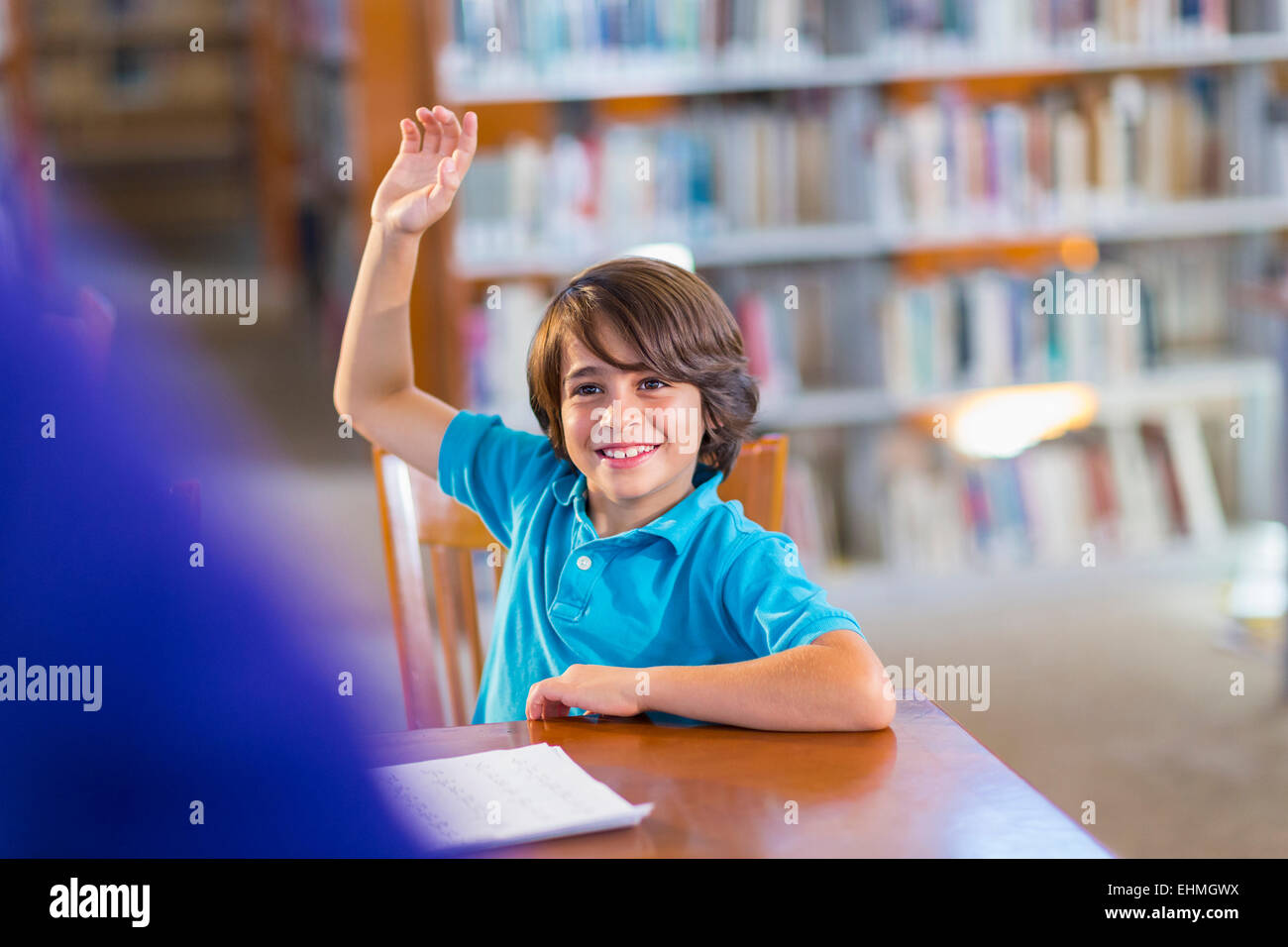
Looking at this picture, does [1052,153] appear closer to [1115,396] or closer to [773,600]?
[1115,396]

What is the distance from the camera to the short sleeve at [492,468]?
133cm

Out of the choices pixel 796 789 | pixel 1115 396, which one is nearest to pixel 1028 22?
pixel 1115 396

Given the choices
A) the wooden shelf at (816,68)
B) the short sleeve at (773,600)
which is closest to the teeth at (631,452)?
the short sleeve at (773,600)

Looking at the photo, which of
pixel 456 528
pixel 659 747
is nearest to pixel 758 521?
pixel 456 528

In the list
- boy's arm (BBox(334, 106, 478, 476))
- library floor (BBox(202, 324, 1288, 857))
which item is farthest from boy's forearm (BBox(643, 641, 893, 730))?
library floor (BBox(202, 324, 1288, 857))

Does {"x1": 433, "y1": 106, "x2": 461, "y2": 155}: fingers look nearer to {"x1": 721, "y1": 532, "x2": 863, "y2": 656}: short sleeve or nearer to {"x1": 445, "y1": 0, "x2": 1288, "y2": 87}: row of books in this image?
{"x1": 721, "y1": 532, "x2": 863, "y2": 656}: short sleeve

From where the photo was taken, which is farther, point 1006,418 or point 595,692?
point 1006,418

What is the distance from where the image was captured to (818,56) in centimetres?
325

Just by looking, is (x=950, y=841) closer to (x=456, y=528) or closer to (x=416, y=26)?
(x=456, y=528)

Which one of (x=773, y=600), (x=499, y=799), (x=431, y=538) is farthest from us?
(x=431, y=538)

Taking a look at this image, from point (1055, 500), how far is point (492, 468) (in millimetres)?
2413

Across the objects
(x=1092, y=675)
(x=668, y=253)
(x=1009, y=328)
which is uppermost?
(x=668, y=253)

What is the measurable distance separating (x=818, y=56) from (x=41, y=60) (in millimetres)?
5277

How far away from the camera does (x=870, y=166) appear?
10.6 ft
